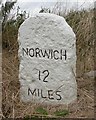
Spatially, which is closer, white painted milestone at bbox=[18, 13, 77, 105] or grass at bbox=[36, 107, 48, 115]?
grass at bbox=[36, 107, 48, 115]

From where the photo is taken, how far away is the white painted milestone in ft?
13.6

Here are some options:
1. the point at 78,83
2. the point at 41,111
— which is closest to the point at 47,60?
the point at 41,111

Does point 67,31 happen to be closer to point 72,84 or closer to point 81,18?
point 72,84

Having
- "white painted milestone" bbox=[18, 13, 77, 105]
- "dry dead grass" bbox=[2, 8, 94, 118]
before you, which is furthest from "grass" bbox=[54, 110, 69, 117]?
"white painted milestone" bbox=[18, 13, 77, 105]

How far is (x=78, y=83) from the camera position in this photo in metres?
4.71

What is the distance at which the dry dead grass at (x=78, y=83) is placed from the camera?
3.91 metres

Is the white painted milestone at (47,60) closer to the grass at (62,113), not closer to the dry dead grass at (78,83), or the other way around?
the dry dead grass at (78,83)

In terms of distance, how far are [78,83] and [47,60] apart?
26.2 inches

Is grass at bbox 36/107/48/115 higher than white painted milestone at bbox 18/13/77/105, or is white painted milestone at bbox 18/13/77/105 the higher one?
white painted milestone at bbox 18/13/77/105

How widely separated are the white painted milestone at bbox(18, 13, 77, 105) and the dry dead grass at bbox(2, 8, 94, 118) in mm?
121

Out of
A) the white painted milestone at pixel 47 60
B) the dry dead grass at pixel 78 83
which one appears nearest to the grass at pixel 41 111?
the dry dead grass at pixel 78 83

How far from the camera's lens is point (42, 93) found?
4.25 m

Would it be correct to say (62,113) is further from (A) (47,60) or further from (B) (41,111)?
(A) (47,60)

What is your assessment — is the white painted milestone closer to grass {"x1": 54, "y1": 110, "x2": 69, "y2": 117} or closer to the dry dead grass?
the dry dead grass
